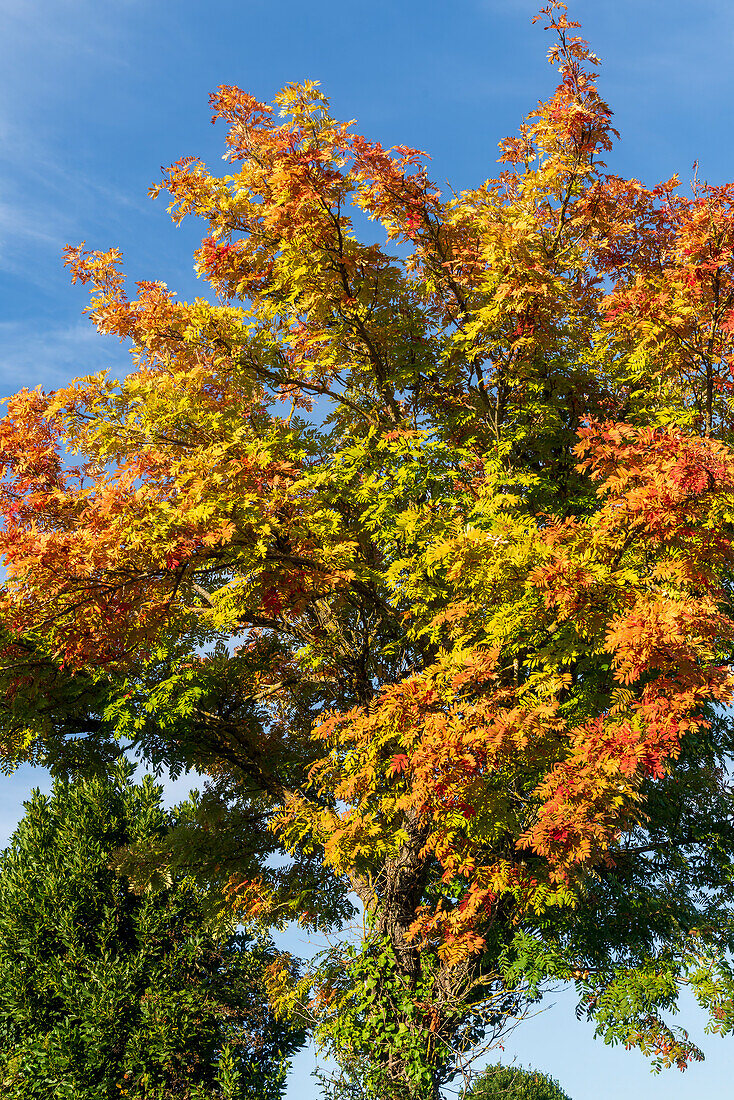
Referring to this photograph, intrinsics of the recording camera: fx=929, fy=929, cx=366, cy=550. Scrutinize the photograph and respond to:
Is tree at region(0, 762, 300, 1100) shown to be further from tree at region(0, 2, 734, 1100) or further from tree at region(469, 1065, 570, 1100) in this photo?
tree at region(469, 1065, 570, 1100)

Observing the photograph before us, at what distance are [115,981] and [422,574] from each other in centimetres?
786

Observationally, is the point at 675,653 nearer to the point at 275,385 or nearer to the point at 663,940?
the point at 663,940

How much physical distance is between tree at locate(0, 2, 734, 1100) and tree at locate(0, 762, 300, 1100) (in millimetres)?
1085

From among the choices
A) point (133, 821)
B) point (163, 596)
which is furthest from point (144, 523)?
point (133, 821)

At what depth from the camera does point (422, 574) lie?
34.9 ft

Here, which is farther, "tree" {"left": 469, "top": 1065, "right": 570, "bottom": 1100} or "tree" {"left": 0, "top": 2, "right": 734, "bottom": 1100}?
"tree" {"left": 469, "top": 1065, "right": 570, "bottom": 1100}

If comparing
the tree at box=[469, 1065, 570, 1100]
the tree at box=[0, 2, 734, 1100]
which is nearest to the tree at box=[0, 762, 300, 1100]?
the tree at box=[0, 2, 734, 1100]

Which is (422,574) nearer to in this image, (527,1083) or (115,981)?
(115,981)

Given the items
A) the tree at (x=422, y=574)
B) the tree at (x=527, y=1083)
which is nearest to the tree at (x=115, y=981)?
the tree at (x=422, y=574)

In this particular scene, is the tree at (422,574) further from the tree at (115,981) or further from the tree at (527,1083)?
the tree at (527,1083)

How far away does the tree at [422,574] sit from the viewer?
8.97 m

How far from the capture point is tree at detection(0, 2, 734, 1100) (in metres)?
8.97

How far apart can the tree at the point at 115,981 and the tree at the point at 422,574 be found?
1.08m

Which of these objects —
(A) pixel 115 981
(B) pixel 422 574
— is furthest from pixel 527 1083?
(B) pixel 422 574
